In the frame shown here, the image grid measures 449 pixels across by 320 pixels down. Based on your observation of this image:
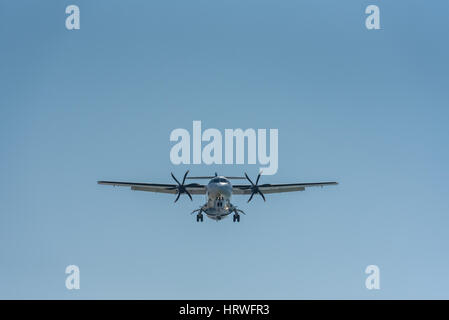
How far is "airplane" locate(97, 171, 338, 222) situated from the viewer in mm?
55062

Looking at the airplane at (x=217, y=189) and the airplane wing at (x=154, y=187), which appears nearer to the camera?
the airplane at (x=217, y=189)

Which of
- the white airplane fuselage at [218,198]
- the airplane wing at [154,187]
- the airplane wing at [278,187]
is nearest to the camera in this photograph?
the white airplane fuselage at [218,198]

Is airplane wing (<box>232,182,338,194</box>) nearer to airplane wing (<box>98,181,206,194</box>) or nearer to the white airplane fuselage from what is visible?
airplane wing (<box>98,181,206,194</box>)

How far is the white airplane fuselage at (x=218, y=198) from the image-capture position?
5475cm

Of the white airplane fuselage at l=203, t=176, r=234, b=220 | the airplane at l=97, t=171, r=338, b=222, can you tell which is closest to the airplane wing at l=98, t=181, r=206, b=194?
the airplane at l=97, t=171, r=338, b=222

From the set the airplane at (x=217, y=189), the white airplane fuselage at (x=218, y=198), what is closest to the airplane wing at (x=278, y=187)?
the airplane at (x=217, y=189)

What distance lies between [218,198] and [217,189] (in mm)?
875

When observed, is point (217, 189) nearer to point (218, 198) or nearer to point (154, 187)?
point (218, 198)

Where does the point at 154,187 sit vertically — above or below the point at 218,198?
above

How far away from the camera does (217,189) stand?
54594 millimetres

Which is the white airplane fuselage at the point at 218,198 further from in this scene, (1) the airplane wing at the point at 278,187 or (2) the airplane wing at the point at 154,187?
(1) the airplane wing at the point at 278,187

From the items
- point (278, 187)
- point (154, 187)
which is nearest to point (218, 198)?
point (154, 187)
